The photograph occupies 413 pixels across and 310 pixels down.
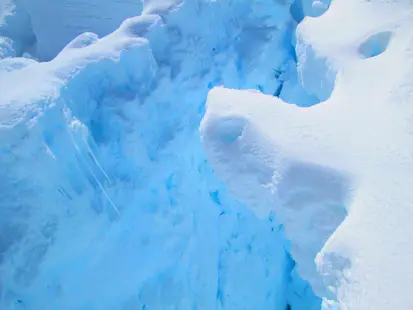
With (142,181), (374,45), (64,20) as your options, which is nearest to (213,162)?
(142,181)

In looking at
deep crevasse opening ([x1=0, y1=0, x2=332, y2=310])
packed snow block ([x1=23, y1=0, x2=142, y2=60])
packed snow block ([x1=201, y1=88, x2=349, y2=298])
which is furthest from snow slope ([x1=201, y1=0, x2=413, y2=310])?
packed snow block ([x1=23, y1=0, x2=142, y2=60])

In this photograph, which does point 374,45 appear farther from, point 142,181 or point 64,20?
point 64,20

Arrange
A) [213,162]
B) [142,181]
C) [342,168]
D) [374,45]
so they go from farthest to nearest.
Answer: [142,181]
[374,45]
[213,162]
[342,168]

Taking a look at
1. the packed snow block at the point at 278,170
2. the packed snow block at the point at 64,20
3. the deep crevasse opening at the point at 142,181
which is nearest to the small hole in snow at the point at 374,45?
the packed snow block at the point at 278,170

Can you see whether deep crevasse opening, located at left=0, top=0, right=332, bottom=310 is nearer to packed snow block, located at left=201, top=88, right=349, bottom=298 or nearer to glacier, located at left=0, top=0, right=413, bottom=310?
glacier, located at left=0, top=0, right=413, bottom=310

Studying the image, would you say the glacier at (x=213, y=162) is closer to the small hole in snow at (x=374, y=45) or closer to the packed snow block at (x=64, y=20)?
the small hole in snow at (x=374, y=45)

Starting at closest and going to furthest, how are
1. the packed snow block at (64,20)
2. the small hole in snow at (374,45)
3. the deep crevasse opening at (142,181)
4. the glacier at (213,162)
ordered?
the glacier at (213,162)
the deep crevasse opening at (142,181)
the small hole in snow at (374,45)
the packed snow block at (64,20)

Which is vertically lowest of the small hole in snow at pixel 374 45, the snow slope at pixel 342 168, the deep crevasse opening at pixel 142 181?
the deep crevasse opening at pixel 142 181
